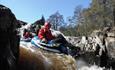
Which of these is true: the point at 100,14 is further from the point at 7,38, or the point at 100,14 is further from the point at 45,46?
the point at 7,38

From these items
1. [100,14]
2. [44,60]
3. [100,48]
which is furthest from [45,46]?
[100,14]

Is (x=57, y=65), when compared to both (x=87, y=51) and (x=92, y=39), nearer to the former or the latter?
(x=87, y=51)

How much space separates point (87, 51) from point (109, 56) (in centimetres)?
239

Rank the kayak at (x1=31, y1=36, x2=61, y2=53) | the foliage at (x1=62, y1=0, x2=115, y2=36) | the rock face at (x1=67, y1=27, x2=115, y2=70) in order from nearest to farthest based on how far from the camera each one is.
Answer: the kayak at (x1=31, y1=36, x2=61, y2=53), the rock face at (x1=67, y1=27, x2=115, y2=70), the foliage at (x1=62, y1=0, x2=115, y2=36)

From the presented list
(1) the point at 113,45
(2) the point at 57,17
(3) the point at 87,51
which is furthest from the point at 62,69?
(2) the point at 57,17

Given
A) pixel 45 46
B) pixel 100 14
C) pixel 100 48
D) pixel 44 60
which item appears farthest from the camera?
pixel 100 14

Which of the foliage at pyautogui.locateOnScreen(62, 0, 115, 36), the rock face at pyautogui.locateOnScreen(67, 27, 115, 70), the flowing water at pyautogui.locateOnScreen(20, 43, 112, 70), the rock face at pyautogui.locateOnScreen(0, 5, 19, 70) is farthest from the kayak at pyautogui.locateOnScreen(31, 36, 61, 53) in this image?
the foliage at pyautogui.locateOnScreen(62, 0, 115, 36)

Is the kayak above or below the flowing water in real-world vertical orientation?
above

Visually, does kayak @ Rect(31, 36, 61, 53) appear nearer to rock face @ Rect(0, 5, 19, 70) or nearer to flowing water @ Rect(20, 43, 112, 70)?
flowing water @ Rect(20, 43, 112, 70)

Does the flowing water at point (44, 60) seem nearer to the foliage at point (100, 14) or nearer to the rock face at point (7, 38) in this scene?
the rock face at point (7, 38)

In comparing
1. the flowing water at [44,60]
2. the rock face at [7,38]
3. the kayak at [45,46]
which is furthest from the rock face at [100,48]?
the rock face at [7,38]

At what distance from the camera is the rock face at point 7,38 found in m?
11.7

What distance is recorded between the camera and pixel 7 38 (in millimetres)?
12055

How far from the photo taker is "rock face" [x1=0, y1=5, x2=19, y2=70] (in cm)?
1170
